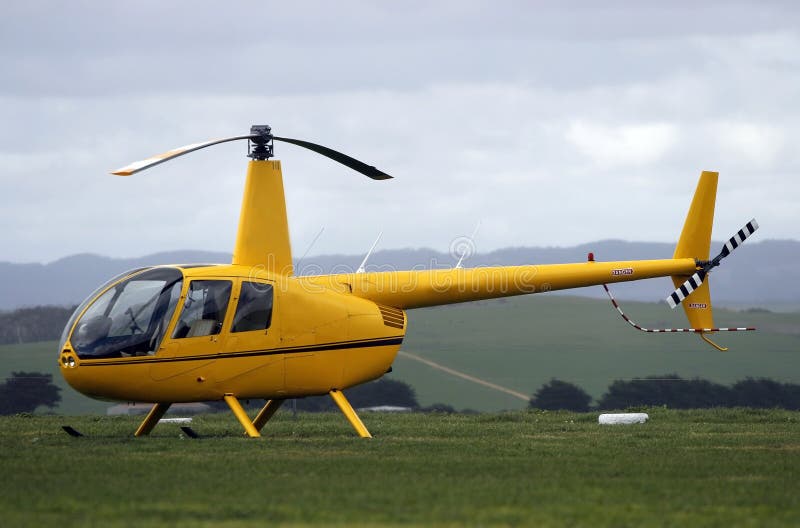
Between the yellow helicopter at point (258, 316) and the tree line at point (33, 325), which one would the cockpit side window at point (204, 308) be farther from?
the tree line at point (33, 325)

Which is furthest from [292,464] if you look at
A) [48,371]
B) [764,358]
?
[764,358]

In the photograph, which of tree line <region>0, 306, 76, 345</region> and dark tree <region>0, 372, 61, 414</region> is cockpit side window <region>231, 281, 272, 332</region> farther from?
tree line <region>0, 306, 76, 345</region>

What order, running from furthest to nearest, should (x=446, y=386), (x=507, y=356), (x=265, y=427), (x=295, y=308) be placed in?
1. (x=507, y=356)
2. (x=446, y=386)
3. (x=265, y=427)
4. (x=295, y=308)

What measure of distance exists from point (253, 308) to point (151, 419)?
2406 millimetres

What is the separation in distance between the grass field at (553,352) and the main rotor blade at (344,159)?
3315 cm

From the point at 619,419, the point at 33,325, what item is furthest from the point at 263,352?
the point at 33,325

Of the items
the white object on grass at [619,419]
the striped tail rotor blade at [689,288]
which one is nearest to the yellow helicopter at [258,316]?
the striped tail rotor blade at [689,288]

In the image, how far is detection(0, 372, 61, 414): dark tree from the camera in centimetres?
3166

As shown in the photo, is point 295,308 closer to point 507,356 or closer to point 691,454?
point 691,454

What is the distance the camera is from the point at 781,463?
14844mm

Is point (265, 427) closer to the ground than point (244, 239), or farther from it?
closer to the ground

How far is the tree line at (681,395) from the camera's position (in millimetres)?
42125

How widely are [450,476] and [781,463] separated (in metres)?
4.05

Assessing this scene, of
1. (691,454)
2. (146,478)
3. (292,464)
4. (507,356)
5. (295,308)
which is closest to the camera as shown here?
(146,478)
